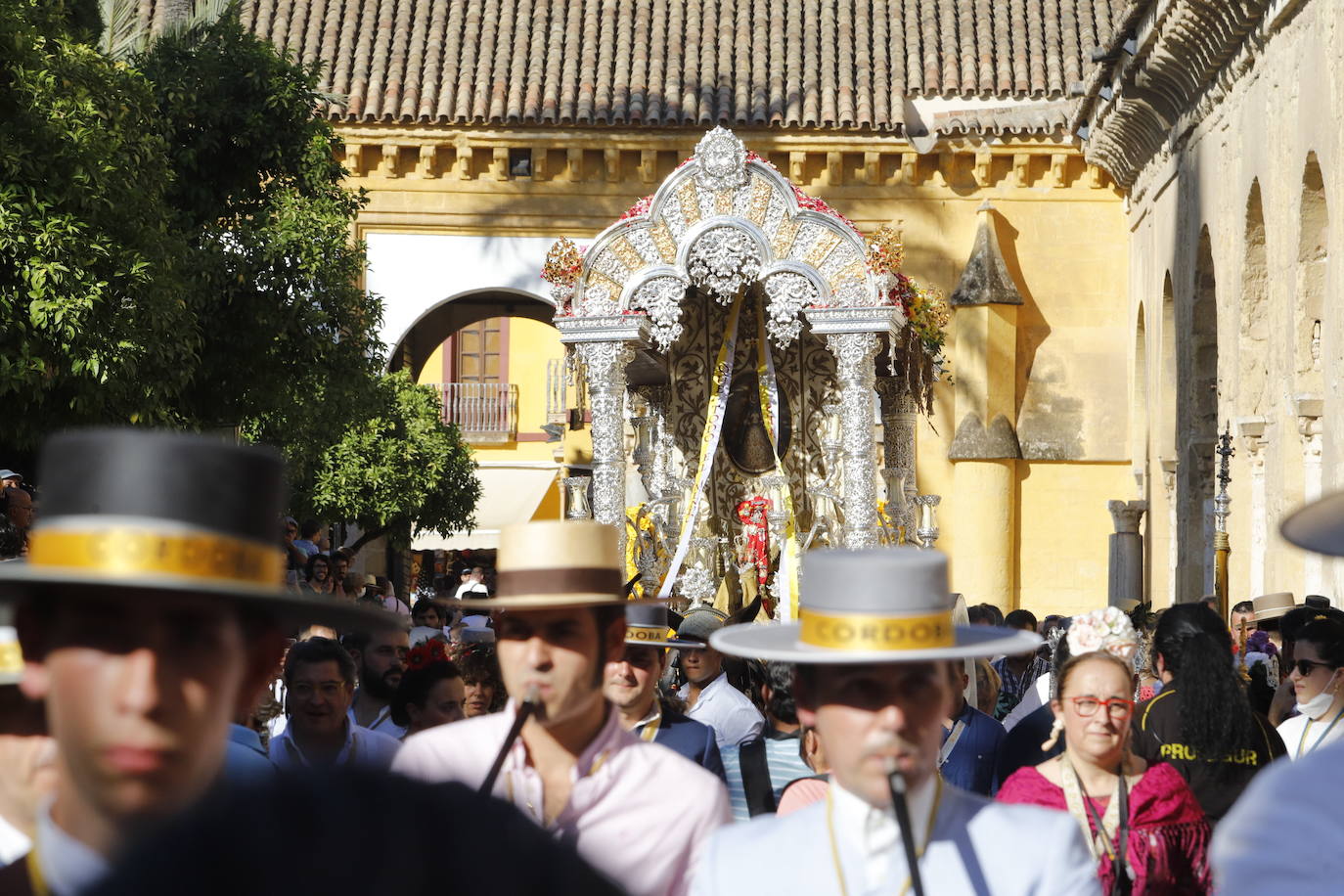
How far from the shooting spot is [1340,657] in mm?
7406

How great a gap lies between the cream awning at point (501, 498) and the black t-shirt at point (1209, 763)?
2998 centimetres

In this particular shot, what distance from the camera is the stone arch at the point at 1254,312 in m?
18.2

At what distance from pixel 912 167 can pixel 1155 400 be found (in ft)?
15.7

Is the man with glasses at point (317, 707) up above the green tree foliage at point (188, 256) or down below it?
below

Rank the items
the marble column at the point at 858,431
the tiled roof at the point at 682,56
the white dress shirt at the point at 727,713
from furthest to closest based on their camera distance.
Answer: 1. the tiled roof at the point at 682,56
2. the marble column at the point at 858,431
3. the white dress shirt at the point at 727,713

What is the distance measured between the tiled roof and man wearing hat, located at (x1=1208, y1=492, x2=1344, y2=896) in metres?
23.8

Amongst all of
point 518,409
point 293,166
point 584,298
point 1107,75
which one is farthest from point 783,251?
point 518,409

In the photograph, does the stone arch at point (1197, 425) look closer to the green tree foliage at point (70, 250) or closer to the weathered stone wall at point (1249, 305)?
the weathered stone wall at point (1249, 305)

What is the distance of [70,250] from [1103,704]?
8.79 metres

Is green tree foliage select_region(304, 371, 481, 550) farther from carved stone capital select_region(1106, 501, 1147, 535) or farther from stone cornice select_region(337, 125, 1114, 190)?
carved stone capital select_region(1106, 501, 1147, 535)

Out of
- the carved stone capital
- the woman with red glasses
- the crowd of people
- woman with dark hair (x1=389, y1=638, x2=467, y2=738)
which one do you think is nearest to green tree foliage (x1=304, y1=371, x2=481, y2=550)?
the carved stone capital

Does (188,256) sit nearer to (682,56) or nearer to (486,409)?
(682,56)

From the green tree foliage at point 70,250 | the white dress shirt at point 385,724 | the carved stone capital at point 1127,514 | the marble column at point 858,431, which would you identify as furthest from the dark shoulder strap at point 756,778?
the carved stone capital at point 1127,514

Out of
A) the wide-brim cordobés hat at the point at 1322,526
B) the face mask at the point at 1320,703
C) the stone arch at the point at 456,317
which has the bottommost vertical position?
the face mask at the point at 1320,703
